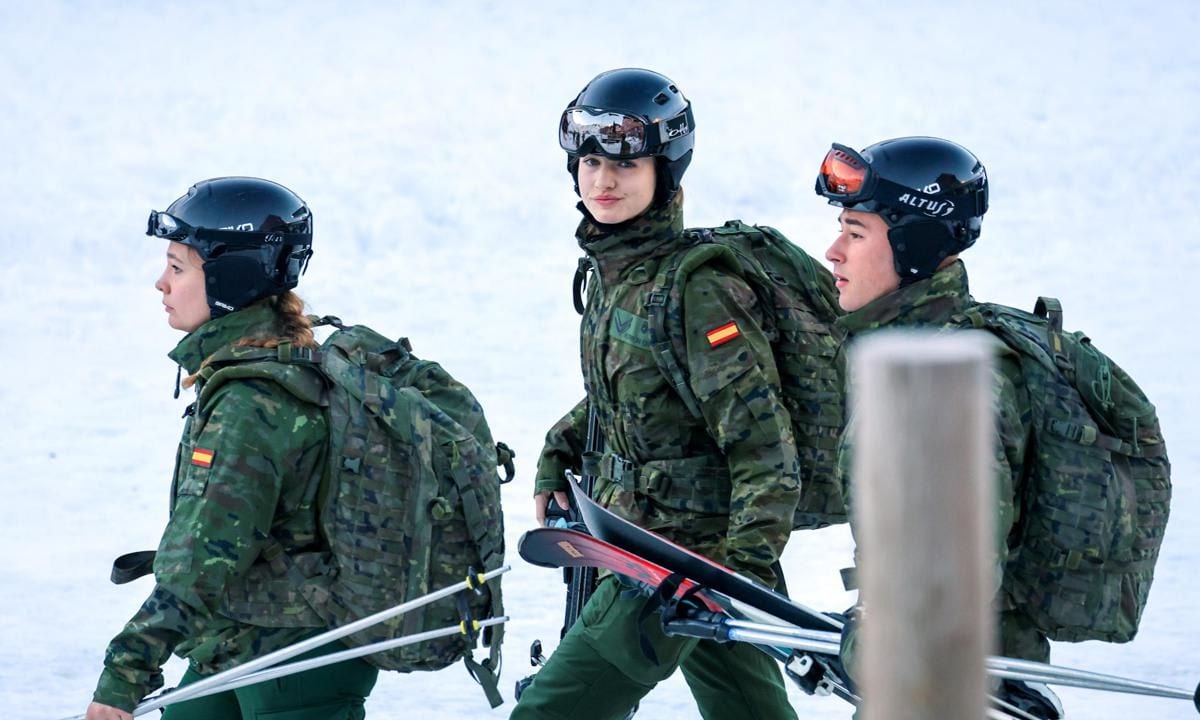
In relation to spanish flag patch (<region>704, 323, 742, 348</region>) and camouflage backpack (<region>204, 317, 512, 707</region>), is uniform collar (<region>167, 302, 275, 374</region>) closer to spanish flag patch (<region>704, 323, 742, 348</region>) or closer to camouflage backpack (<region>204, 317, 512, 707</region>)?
camouflage backpack (<region>204, 317, 512, 707</region>)

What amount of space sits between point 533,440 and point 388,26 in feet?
26.0

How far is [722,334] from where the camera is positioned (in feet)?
14.9

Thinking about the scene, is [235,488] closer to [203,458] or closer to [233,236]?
[203,458]

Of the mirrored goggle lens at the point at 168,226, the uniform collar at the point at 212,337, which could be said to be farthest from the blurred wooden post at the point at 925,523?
the mirrored goggle lens at the point at 168,226

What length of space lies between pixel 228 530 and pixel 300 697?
0.52 meters

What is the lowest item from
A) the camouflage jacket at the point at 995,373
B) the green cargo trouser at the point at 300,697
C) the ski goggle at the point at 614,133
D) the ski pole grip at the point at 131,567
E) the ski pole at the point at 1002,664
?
the green cargo trouser at the point at 300,697

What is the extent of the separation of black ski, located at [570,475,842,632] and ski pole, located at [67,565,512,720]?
0.30m

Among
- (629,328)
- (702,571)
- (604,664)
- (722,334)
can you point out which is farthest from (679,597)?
(629,328)

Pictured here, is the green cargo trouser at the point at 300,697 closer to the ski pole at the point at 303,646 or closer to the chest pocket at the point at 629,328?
the ski pole at the point at 303,646

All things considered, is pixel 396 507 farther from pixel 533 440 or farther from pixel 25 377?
pixel 25 377

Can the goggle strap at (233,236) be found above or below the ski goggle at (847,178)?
below

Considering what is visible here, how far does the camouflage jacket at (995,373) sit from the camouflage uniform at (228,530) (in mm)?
1251

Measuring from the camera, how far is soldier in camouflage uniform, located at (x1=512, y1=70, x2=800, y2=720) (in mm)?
4512

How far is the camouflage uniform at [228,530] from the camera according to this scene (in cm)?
404
